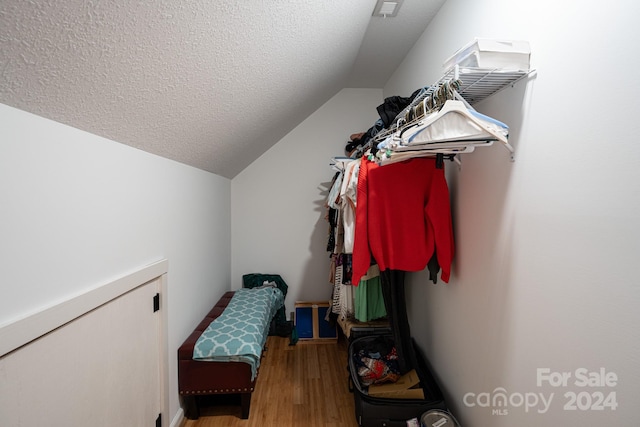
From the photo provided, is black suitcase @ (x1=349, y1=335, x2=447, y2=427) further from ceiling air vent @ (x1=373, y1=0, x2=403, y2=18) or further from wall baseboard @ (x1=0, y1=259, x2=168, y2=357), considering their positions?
ceiling air vent @ (x1=373, y1=0, x2=403, y2=18)

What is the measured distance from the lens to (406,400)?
5.43ft

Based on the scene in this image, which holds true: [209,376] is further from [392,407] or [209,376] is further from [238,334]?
[392,407]

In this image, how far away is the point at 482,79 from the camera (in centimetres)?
112

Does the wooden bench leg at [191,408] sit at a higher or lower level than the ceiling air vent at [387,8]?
lower

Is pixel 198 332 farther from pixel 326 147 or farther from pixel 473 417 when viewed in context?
pixel 326 147

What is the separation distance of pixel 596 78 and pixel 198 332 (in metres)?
2.39

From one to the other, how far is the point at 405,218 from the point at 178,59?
4.10ft

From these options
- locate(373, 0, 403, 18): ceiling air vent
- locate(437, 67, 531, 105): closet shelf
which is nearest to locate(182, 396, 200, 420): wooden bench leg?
locate(437, 67, 531, 105): closet shelf

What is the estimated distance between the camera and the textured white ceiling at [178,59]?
0.67m

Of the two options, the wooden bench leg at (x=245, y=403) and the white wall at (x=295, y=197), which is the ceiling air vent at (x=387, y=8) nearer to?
the white wall at (x=295, y=197)

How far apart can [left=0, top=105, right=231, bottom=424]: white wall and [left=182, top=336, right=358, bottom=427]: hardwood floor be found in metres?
0.35

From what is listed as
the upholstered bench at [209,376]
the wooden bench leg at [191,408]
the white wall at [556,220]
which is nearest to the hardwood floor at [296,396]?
the wooden bench leg at [191,408]

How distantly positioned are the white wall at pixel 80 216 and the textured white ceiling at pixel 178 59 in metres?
0.08

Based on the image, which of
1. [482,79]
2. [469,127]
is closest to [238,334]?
[469,127]
